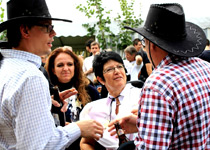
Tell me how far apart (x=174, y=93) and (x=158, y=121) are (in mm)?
168

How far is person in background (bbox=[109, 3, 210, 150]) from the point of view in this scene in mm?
1221

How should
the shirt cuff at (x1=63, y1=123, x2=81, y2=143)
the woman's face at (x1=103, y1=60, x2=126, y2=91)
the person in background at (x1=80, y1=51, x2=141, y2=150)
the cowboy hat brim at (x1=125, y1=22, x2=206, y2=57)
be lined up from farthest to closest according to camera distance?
the woman's face at (x1=103, y1=60, x2=126, y2=91), the person in background at (x1=80, y1=51, x2=141, y2=150), the shirt cuff at (x1=63, y1=123, x2=81, y2=143), the cowboy hat brim at (x1=125, y1=22, x2=206, y2=57)

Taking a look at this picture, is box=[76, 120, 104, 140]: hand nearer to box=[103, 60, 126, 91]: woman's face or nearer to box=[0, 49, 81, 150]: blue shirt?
box=[0, 49, 81, 150]: blue shirt

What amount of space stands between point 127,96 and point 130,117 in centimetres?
98

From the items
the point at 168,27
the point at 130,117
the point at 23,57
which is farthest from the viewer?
the point at 130,117

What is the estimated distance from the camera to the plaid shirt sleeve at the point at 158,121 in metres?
1.21

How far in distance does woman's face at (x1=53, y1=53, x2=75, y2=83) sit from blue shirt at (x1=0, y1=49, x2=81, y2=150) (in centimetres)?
199

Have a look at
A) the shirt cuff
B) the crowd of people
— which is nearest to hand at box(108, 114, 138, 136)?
the crowd of people

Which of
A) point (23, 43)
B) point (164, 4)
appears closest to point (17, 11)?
point (23, 43)

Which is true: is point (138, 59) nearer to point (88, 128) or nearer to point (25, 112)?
point (88, 128)

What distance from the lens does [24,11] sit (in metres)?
1.58

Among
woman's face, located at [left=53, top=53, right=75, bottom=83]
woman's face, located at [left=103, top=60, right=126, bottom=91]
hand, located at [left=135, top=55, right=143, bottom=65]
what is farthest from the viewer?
hand, located at [left=135, top=55, right=143, bottom=65]

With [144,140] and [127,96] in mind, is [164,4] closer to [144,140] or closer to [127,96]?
[144,140]

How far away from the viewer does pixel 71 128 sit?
150 cm
